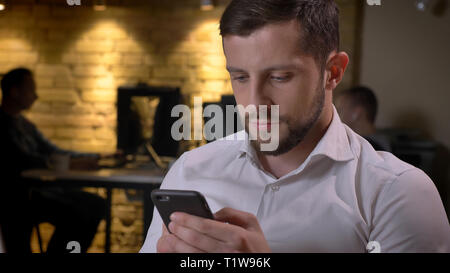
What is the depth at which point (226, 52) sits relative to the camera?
2.16ft

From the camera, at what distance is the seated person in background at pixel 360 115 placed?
79 cm

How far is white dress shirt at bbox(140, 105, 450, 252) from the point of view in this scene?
609mm

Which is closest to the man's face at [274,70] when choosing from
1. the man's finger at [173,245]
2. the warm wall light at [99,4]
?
the man's finger at [173,245]

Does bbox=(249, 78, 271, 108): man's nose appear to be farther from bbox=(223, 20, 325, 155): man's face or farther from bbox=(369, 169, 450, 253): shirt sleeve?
bbox=(369, 169, 450, 253): shirt sleeve

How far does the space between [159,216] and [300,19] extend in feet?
1.27

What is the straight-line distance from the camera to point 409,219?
23.9 inches

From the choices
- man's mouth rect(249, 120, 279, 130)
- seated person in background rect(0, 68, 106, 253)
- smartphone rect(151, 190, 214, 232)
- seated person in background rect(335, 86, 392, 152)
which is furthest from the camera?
seated person in background rect(0, 68, 106, 253)

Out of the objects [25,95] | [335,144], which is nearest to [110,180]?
[25,95]

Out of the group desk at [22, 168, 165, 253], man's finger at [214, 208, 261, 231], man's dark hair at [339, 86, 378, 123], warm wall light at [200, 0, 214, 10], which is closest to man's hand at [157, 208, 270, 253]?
man's finger at [214, 208, 261, 231]

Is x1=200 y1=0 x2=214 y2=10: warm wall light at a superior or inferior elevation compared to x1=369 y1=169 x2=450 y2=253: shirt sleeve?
superior

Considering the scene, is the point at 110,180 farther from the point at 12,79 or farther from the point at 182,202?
the point at 182,202

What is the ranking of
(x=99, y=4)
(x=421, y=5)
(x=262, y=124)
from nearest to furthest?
(x=262, y=124)
(x=421, y=5)
(x=99, y=4)

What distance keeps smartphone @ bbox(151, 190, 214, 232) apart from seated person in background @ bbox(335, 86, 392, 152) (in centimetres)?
35

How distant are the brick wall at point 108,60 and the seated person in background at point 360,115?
63 mm
